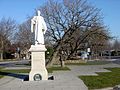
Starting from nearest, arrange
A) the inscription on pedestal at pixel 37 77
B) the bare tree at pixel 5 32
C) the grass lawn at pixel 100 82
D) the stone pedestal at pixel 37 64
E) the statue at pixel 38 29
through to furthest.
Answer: the grass lawn at pixel 100 82 < the stone pedestal at pixel 37 64 < the inscription on pedestal at pixel 37 77 < the statue at pixel 38 29 < the bare tree at pixel 5 32

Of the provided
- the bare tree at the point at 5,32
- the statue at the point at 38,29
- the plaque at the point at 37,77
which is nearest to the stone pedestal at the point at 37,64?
the plaque at the point at 37,77

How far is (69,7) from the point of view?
39562 millimetres

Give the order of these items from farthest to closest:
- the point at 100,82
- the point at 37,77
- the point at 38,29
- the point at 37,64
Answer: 1. the point at 38,29
2. the point at 37,77
3. the point at 37,64
4. the point at 100,82

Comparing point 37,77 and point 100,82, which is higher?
point 37,77

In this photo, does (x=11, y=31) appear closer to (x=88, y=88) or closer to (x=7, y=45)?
(x=7, y=45)

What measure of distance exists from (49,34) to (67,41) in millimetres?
2512

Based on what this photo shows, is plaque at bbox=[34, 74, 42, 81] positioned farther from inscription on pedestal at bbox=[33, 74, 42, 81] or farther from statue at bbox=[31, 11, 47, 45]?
statue at bbox=[31, 11, 47, 45]

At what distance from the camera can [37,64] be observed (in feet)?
65.3

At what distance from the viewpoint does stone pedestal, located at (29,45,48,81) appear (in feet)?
65.2

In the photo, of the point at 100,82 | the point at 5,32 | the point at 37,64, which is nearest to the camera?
the point at 100,82

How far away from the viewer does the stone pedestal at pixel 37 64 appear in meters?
19.9

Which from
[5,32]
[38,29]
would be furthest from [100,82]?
[5,32]

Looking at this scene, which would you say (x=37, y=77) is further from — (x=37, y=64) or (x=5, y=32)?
(x=5, y=32)

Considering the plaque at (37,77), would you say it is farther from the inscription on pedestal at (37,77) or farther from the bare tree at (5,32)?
the bare tree at (5,32)
